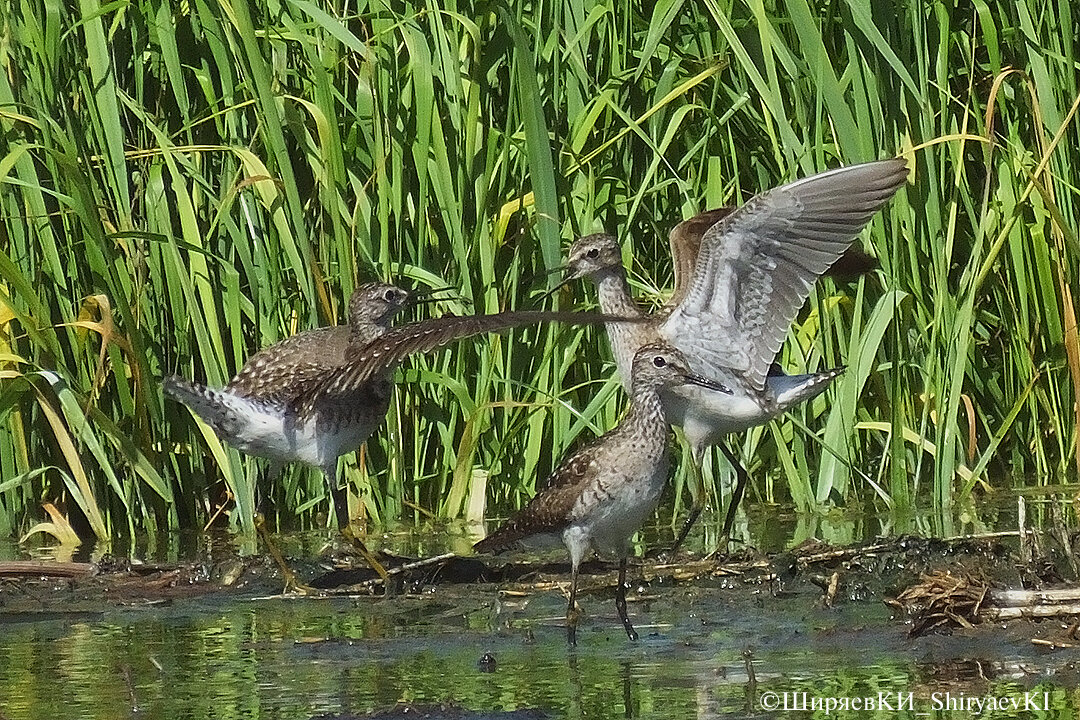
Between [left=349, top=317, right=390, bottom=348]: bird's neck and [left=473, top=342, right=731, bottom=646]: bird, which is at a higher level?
[left=349, top=317, right=390, bottom=348]: bird's neck

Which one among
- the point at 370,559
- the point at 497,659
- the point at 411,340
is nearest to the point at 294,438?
the point at 370,559

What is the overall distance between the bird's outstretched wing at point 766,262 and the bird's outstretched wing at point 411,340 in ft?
3.66

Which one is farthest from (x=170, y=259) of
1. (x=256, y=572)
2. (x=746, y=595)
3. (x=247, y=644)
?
(x=746, y=595)

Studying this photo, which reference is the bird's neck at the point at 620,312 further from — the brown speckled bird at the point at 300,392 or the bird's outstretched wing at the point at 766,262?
the brown speckled bird at the point at 300,392

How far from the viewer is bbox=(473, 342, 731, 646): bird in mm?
6215

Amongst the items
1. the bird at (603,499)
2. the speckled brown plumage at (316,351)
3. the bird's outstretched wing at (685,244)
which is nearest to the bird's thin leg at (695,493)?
the bird's outstretched wing at (685,244)

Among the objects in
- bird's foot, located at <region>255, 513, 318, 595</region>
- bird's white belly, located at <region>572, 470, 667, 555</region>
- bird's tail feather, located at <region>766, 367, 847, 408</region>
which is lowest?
bird's foot, located at <region>255, 513, 318, 595</region>

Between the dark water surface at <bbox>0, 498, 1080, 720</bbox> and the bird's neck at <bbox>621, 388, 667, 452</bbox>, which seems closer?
the dark water surface at <bbox>0, 498, 1080, 720</bbox>

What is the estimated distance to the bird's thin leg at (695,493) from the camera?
24.3ft

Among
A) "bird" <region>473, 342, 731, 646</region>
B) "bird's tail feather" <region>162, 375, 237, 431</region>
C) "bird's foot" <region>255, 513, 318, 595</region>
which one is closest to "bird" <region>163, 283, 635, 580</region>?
"bird's tail feather" <region>162, 375, 237, 431</region>

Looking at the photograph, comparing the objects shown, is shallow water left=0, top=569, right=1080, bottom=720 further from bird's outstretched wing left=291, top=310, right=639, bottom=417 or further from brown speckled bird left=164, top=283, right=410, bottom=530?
bird's outstretched wing left=291, top=310, right=639, bottom=417

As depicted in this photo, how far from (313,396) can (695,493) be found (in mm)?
1817

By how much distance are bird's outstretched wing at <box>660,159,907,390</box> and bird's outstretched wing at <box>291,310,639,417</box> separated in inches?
43.9

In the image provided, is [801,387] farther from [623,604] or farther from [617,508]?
[623,604]
